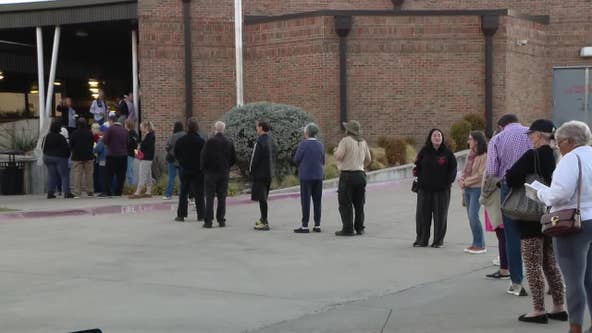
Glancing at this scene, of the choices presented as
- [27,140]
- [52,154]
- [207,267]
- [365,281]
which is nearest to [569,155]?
[365,281]

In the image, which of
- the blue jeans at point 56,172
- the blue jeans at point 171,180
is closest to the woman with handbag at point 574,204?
the blue jeans at point 171,180

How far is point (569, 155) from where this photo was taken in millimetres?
6238

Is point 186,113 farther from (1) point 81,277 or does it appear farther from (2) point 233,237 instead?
(1) point 81,277

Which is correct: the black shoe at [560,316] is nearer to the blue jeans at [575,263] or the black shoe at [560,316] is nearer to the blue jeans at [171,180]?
the blue jeans at [575,263]

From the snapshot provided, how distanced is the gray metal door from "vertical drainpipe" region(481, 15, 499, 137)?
3.49 metres

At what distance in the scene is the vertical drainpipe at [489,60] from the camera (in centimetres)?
2395

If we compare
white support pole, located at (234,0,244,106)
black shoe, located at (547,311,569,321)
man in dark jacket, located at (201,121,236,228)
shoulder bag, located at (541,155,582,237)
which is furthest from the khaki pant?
shoulder bag, located at (541,155,582,237)

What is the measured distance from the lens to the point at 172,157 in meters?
16.9

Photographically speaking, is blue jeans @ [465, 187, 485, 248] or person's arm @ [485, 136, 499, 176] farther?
blue jeans @ [465, 187, 485, 248]

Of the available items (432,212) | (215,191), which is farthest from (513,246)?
(215,191)

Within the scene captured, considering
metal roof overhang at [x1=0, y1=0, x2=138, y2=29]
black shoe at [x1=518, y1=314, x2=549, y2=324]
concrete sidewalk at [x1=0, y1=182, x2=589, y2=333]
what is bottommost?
concrete sidewalk at [x1=0, y1=182, x2=589, y2=333]

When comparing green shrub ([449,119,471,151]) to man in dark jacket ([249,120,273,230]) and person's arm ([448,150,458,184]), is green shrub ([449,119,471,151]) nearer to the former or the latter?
man in dark jacket ([249,120,273,230])

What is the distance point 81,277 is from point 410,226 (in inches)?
242

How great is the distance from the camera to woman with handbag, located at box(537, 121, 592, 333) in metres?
6.17
